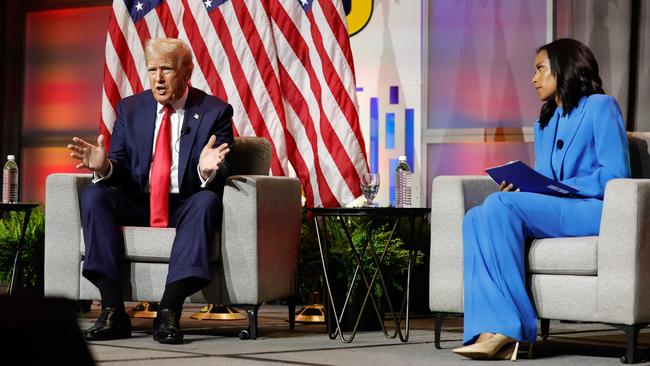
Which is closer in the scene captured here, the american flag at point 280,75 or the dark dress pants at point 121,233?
the dark dress pants at point 121,233

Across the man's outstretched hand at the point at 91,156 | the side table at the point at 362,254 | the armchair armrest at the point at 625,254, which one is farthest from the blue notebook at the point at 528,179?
the man's outstretched hand at the point at 91,156

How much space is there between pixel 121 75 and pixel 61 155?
1.64 m

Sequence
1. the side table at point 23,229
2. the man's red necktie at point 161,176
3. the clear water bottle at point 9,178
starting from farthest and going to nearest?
the clear water bottle at point 9,178
the side table at point 23,229
the man's red necktie at point 161,176

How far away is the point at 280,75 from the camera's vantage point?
562 cm

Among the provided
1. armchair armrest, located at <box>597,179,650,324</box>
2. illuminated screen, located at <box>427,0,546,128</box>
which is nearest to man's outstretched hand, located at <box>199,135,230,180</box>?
armchair armrest, located at <box>597,179,650,324</box>

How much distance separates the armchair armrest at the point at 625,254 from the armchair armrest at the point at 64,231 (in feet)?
6.83

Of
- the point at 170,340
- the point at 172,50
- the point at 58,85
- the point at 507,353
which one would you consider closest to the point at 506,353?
the point at 507,353

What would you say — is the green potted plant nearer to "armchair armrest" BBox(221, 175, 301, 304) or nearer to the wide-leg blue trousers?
"armchair armrest" BBox(221, 175, 301, 304)

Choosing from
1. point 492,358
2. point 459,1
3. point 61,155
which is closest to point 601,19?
point 459,1

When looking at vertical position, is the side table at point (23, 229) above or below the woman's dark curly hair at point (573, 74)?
below

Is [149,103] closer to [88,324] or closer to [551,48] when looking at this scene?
[88,324]

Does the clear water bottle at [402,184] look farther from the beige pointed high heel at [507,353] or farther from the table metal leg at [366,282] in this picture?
the beige pointed high heel at [507,353]

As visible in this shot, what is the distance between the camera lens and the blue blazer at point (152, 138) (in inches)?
156

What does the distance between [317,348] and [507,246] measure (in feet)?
2.54
